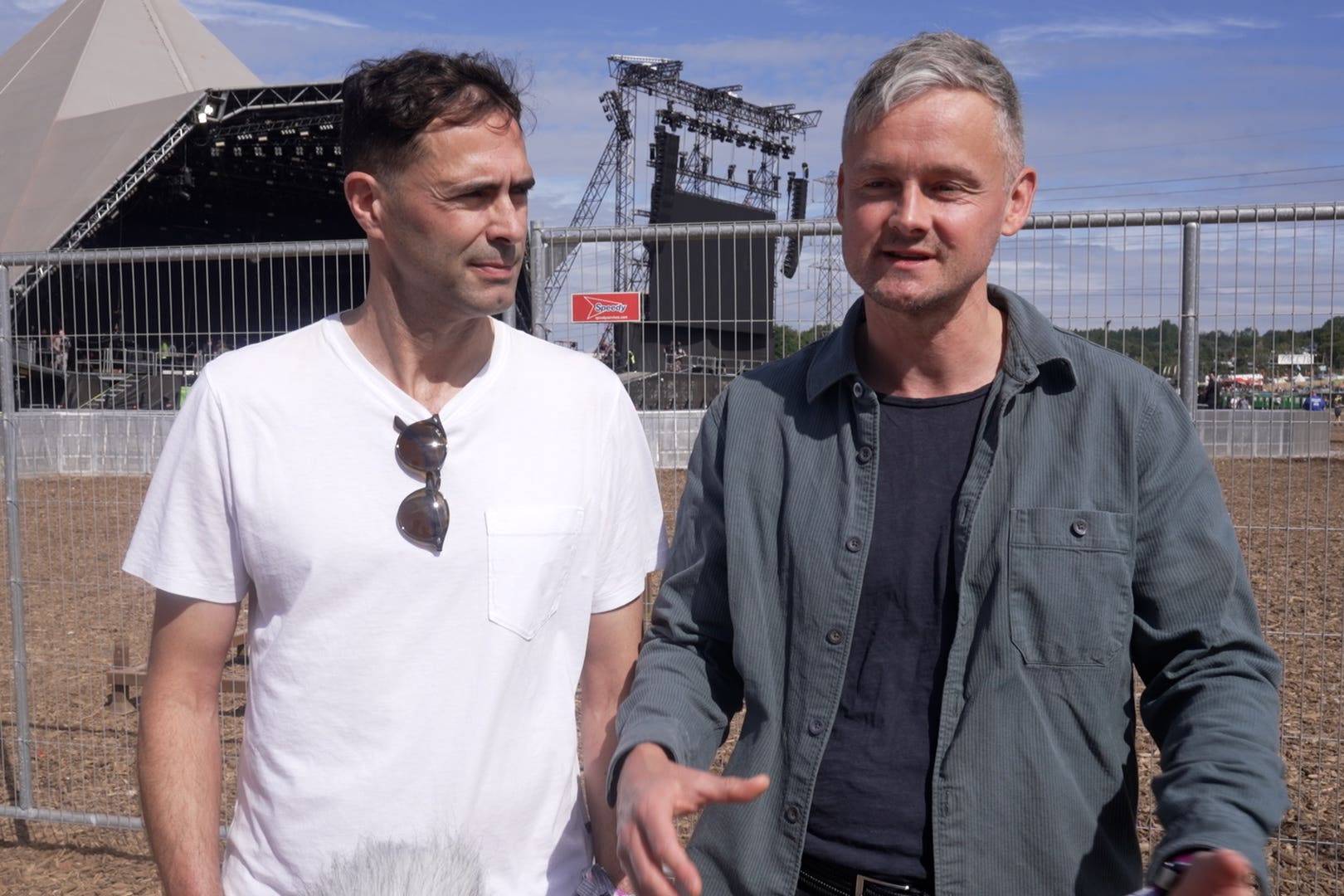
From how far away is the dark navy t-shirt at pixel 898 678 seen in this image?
1686 millimetres

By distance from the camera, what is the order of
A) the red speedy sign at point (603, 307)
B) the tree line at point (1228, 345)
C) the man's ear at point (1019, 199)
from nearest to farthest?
1. the man's ear at point (1019, 199)
2. the tree line at point (1228, 345)
3. the red speedy sign at point (603, 307)

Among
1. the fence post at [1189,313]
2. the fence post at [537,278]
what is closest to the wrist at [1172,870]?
the fence post at [1189,313]

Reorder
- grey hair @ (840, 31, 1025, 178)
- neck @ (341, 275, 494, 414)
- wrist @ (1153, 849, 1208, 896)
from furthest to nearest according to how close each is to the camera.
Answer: neck @ (341, 275, 494, 414) < grey hair @ (840, 31, 1025, 178) < wrist @ (1153, 849, 1208, 896)

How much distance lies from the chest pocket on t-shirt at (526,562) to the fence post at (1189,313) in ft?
8.55

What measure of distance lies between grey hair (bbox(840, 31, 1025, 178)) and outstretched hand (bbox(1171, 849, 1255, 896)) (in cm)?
103

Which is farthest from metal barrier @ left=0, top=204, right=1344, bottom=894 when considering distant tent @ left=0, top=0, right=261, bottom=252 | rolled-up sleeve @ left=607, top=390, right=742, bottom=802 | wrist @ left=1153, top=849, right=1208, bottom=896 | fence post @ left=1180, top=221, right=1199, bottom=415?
distant tent @ left=0, top=0, right=261, bottom=252

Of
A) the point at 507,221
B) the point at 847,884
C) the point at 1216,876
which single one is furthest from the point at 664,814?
the point at 507,221

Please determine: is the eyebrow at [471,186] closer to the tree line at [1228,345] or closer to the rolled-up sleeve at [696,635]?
the rolled-up sleeve at [696,635]

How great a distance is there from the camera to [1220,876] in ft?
4.12

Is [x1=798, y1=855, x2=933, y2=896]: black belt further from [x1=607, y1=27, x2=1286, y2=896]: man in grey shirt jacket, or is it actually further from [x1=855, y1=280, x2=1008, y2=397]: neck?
[x1=855, y1=280, x2=1008, y2=397]: neck

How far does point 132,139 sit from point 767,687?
98.0 feet

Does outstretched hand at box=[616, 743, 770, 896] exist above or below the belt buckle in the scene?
above

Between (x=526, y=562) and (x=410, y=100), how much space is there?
78 centimetres

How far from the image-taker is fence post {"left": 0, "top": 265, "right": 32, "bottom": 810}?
4.76m
